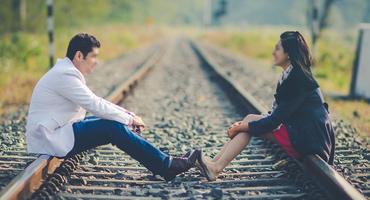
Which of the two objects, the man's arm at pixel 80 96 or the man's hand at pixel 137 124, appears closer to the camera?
the man's arm at pixel 80 96

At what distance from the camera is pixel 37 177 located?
3.25 meters

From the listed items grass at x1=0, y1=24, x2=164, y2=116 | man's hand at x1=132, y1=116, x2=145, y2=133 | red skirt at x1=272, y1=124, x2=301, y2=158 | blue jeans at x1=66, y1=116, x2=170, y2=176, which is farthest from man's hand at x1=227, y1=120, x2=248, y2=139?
grass at x1=0, y1=24, x2=164, y2=116

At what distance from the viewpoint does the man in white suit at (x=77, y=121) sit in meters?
3.45

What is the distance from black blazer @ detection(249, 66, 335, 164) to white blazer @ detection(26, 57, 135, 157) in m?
1.06

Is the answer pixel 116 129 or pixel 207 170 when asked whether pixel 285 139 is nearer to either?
pixel 207 170

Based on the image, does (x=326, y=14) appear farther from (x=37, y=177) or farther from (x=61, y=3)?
(x=37, y=177)

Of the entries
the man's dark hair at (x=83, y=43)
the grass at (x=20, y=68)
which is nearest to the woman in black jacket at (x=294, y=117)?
the man's dark hair at (x=83, y=43)

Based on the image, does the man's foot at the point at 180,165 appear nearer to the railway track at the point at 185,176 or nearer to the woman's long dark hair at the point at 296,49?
the railway track at the point at 185,176

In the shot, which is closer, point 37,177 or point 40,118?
point 37,177

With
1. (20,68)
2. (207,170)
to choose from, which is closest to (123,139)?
(207,170)

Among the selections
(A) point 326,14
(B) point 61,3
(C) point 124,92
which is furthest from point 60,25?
(C) point 124,92

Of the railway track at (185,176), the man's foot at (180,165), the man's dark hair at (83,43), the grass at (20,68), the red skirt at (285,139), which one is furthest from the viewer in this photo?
the grass at (20,68)

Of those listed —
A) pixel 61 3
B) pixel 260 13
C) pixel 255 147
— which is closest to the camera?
pixel 255 147

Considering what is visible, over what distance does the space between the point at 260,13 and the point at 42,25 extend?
118 metres
